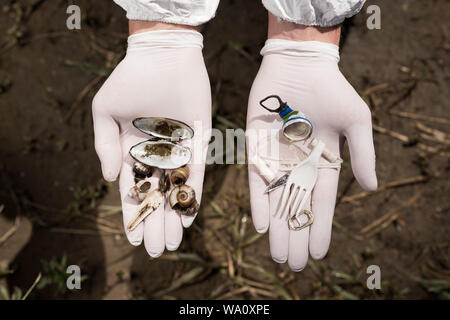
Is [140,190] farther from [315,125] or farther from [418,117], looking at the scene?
[418,117]

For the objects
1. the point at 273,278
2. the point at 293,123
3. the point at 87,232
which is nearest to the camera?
the point at 293,123

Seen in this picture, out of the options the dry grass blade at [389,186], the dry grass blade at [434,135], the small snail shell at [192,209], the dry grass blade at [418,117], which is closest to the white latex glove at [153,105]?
the small snail shell at [192,209]

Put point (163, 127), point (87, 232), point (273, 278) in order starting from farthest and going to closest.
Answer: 1. point (87, 232)
2. point (273, 278)
3. point (163, 127)

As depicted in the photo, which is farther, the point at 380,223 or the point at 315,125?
A: the point at 380,223

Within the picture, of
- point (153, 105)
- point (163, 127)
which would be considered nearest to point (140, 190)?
point (163, 127)

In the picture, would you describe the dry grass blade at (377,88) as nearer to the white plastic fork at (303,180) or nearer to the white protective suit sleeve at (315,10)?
the white protective suit sleeve at (315,10)

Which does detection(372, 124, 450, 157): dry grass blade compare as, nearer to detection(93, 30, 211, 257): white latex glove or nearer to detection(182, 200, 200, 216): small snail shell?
detection(93, 30, 211, 257): white latex glove

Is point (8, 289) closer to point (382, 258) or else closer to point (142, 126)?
point (142, 126)
